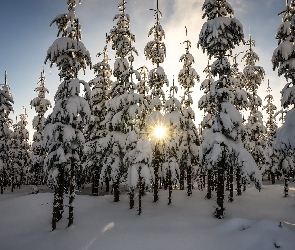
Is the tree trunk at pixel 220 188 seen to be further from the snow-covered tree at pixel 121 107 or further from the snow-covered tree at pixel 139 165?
the snow-covered tree at pixel 121 107

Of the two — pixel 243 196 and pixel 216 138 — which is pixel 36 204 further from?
pixel 243 196

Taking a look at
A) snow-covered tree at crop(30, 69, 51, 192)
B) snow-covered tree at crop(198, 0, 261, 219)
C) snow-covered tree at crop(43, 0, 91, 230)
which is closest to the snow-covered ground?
snow-covered tree at crop(43, 0, 91, 230)

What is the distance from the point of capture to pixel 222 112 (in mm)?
16031

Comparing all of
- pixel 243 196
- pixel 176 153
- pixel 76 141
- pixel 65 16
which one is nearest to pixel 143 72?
pixel 176 153

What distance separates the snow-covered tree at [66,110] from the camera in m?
14.7

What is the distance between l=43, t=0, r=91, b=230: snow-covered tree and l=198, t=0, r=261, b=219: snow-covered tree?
25.9 ft

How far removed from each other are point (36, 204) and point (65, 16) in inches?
587

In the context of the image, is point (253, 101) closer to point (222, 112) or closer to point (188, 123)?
point (188, 123)

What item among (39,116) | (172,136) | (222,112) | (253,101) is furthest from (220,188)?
(39,116)

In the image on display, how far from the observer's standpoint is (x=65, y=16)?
15625mm

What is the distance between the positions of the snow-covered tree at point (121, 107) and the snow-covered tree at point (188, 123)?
21.0ft

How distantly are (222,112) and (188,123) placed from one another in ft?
33.0

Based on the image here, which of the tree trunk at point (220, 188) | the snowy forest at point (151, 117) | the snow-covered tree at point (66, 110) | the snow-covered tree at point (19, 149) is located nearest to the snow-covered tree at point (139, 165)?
the snowy forest at point (151, 117)

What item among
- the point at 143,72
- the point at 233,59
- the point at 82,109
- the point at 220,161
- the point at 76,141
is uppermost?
the point at 233,59
